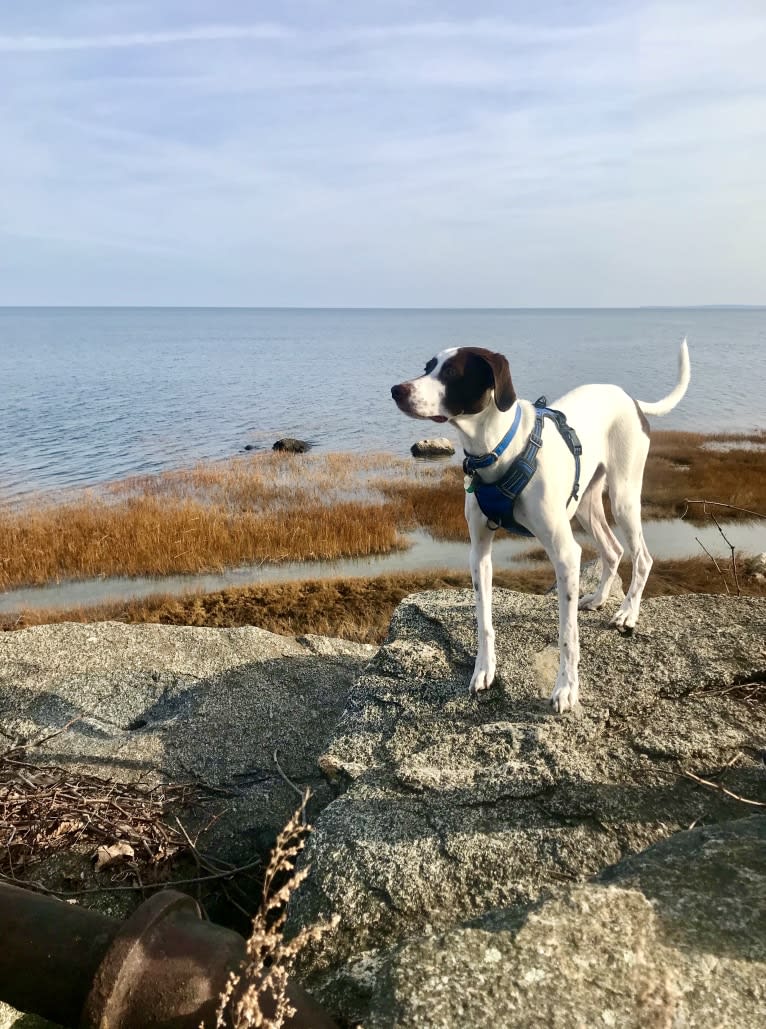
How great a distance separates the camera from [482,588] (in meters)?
4.50

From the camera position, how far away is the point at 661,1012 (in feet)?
6.59

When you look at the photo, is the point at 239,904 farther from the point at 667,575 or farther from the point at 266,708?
the point at 667,575

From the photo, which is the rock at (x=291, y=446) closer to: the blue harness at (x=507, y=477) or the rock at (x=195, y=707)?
the rock at (x=195, y=707)

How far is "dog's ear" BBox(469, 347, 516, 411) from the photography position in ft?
12.9

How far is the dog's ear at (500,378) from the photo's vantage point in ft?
12.9

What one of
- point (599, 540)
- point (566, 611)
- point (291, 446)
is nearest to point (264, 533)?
point (599, 540)

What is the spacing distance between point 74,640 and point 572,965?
5.89 meters

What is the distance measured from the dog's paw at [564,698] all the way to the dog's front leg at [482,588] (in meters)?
0.44

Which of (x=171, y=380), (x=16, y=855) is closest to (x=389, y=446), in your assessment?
(x=16, y=855)

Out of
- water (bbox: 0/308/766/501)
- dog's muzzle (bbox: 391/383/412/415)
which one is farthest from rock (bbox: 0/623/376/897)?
water (bbox: 0/308/766/501)

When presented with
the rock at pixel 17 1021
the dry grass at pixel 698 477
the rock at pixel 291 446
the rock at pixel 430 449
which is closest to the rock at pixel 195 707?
the rock at pixel 17 1021

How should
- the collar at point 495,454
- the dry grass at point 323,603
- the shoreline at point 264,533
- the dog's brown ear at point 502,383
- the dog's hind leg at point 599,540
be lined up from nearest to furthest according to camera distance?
the dog's brown ear at point 502,383, the collar at point 495,454, the dog's hind leg at point 599,540, the dry grass at point 323,603, the shoreline at point 264,533

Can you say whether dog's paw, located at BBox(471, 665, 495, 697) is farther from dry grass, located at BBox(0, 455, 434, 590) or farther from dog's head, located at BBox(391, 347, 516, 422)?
dry grass, located at BBox(0, 455, 434, 590)

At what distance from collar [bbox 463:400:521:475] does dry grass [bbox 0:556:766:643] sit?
5537 mm
